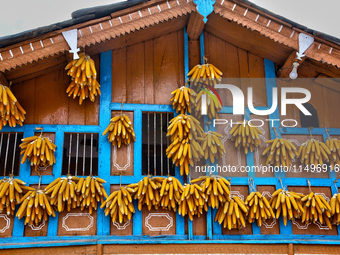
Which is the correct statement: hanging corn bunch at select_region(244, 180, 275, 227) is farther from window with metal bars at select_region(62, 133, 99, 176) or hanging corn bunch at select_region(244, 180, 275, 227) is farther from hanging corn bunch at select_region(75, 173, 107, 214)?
window with metal bars at select_region(62, 133, 99, 176)

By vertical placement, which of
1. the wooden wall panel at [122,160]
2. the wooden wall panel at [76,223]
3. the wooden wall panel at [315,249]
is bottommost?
the wooden wall panel at [315,249]

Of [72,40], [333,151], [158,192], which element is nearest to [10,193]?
[158,192]

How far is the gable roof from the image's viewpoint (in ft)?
17.5

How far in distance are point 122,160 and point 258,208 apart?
2461 mm

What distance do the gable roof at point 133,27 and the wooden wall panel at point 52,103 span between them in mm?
815

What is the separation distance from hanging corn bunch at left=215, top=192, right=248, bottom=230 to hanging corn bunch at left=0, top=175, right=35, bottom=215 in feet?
10.3

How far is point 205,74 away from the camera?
20.6ft

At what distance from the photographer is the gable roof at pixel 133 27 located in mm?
5340

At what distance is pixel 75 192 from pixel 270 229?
336 cm

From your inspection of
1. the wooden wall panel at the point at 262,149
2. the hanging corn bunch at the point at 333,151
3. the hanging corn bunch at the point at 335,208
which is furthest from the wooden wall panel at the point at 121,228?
the hanging corn bunch at the point at 333,151

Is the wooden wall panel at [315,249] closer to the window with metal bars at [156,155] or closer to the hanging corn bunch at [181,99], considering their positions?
the window with metal bars at [156,155]

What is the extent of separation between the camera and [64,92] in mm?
6184

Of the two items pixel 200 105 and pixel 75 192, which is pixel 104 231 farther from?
pixel 200 105

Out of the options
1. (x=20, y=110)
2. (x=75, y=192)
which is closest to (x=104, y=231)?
(x=75, y=192)
